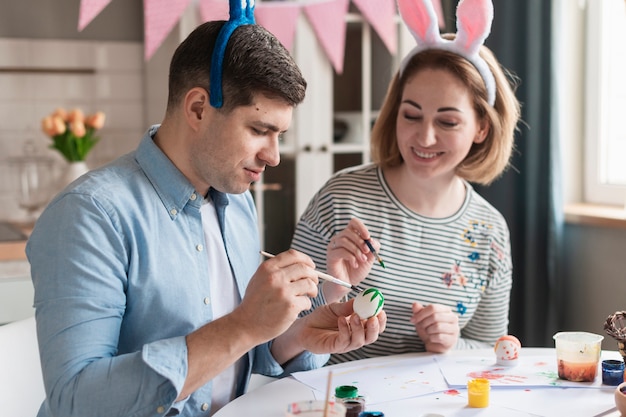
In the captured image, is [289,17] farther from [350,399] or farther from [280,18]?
[350,399]

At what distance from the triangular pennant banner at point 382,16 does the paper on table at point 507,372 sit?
207 cm

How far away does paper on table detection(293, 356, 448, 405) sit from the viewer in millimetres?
1521

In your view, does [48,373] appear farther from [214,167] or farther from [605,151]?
[605,151]

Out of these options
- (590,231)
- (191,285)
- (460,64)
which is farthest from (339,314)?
(590,231)

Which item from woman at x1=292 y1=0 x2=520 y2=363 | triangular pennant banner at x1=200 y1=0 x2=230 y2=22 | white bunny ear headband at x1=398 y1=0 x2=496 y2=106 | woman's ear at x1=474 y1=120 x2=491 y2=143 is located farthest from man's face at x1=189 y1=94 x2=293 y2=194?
triangular pennant banner at x1=200 y1=0 x2=230 y2=22

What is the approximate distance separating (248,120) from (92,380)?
487 millimetres

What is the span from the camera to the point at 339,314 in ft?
5.43

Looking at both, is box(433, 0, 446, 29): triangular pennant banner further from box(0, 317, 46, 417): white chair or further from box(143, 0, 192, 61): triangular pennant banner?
box(0, 317, 46, 417): white chair

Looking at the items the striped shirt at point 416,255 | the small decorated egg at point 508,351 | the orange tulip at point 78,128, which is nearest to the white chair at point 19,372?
the striped shirt at point 416,255

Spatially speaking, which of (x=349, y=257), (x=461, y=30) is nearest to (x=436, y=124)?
(x=461, y=30)

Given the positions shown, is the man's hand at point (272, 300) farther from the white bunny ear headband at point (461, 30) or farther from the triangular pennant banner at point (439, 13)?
the triangular pennant banner at point (439, 13)

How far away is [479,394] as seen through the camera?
1.44 meters

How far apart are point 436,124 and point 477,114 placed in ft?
0.47

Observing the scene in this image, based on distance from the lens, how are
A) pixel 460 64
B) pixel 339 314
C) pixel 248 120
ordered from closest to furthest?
pixel 248 120, pixel 339 314, pixel 460 64
